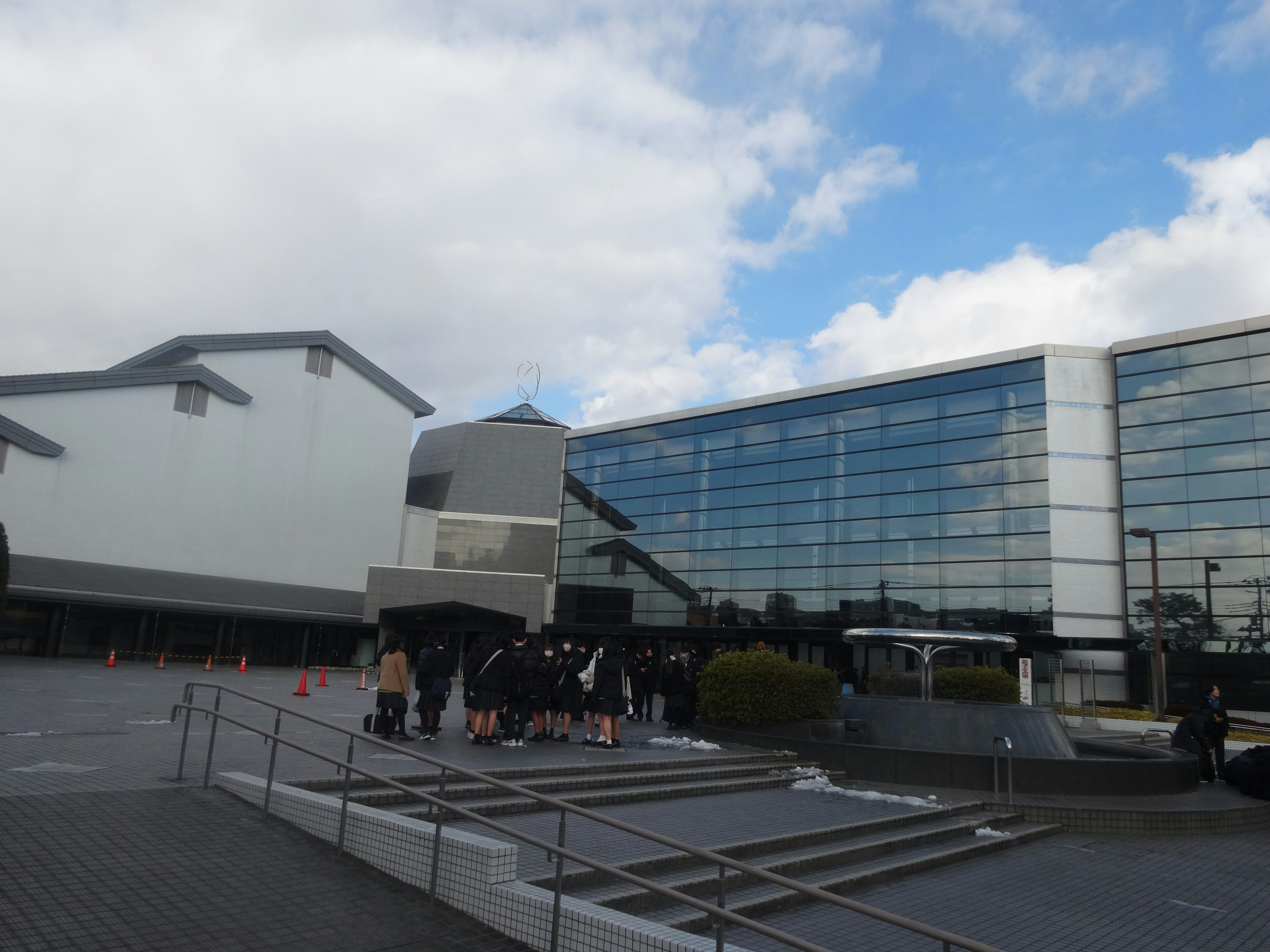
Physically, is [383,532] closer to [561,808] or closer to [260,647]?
[260,647]

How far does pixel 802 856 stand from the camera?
866 centimetres

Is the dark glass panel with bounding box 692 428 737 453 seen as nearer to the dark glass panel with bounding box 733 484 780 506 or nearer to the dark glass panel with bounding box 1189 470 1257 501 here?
the dark glass panel with bounding box 733 484 780 506

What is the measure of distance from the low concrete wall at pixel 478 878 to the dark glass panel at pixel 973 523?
95.3ft

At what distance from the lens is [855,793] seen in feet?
40.3

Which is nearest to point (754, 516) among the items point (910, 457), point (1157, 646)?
point (910, 457)

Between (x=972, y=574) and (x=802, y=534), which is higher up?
(x=802, y=534)

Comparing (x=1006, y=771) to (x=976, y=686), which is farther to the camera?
(x=976, y=686)

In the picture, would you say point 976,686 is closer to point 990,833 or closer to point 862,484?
point 990,833

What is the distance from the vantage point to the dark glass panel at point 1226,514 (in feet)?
96.8

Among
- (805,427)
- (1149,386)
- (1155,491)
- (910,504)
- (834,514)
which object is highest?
(1149,386)

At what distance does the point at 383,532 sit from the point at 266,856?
43270 mm

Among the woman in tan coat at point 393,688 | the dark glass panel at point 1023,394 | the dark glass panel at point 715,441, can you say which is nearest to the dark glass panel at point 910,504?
the dark glass panel at point 1023,394

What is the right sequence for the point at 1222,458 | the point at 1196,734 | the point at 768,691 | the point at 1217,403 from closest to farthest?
1. the point at 768,691
2. the point at 1196,734
3. the point at 1222,458
4. the point at 1217,403

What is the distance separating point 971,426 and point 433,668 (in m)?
26.4
